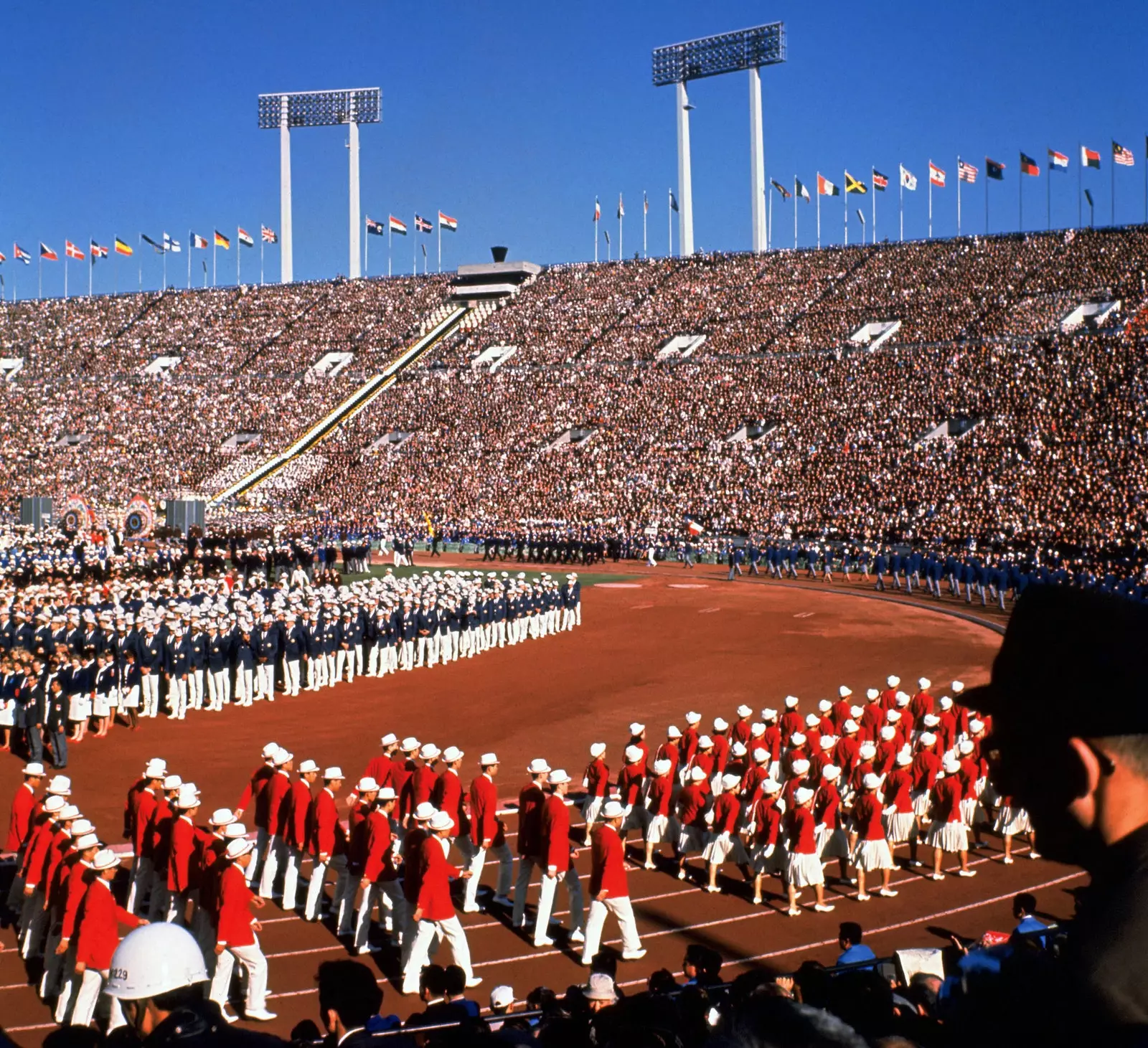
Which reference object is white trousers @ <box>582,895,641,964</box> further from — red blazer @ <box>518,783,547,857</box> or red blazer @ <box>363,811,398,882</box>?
red blazer @ <box>363,811,398,882</box>

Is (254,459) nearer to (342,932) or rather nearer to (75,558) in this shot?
(75,558)

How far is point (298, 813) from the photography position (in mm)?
10594

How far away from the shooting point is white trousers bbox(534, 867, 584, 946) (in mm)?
9977

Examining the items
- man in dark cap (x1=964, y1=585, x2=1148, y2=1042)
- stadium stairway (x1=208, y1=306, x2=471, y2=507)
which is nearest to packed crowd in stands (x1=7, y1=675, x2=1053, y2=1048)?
man in dark cap (x1=964, y1=585, x2=1148, y2=1042)

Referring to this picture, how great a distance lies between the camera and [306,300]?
75375 millimetres

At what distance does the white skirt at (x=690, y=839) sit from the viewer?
1205 cm

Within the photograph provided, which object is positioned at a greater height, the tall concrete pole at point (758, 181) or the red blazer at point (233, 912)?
the tall concrete pole at point (758, 181)

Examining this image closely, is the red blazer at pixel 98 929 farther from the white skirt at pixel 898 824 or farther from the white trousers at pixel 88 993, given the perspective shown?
the white skirt at pixel 898 824

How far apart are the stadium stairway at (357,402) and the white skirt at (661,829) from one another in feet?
152

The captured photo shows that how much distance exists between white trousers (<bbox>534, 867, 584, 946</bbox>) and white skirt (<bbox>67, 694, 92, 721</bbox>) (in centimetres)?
1067

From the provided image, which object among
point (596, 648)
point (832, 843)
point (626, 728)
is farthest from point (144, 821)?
point (596, 648)

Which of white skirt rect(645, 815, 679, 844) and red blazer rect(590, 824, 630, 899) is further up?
red blazer rect(590, 824, 630, 899)

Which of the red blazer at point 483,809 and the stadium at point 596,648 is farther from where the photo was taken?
the red blazer at point 483,809

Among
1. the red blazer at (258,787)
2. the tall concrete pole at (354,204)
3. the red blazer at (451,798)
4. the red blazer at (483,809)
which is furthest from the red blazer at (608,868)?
the tall concrete pole at (354,204)
